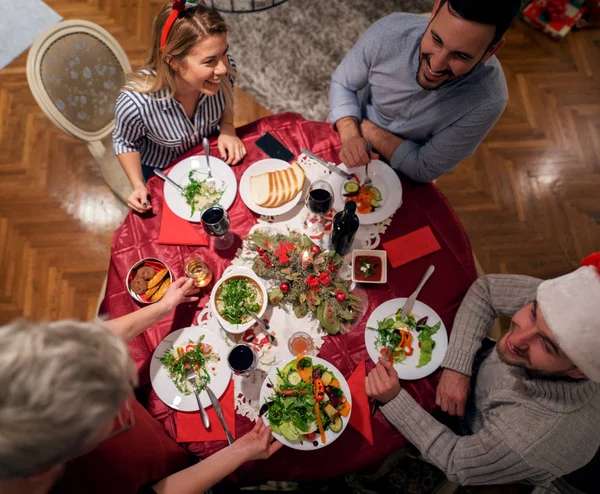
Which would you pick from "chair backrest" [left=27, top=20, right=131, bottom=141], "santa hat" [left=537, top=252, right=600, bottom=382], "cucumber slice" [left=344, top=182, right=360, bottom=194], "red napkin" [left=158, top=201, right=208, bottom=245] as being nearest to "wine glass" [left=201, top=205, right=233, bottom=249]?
"red napkin" [left=158, top=201, right=208, bottom=245]

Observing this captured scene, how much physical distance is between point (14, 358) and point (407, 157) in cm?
170

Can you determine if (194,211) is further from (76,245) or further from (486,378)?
(76,245)

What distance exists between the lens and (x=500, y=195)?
3.47 meters

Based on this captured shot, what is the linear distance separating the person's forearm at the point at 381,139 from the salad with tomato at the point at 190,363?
4.02ft

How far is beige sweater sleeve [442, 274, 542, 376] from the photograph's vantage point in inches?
70.4

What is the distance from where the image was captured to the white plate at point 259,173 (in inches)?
77.7

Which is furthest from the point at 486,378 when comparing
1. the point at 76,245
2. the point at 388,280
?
the point at 76,245

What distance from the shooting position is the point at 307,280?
5.95 feet

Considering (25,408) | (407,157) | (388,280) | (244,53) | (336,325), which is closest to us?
(25,408)

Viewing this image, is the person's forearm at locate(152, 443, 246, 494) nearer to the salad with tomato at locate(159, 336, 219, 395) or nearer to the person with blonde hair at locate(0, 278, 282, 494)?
the salad with tomato at locate(159, 336, 219, 395)

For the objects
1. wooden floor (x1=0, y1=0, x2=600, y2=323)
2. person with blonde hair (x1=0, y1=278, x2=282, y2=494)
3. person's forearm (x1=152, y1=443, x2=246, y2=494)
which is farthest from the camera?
wooden floor (x1=0, y1=0, x2=600, y2=323)

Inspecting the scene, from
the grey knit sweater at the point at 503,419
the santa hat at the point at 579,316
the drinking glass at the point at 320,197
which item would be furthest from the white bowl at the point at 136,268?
the santa hat at the point at 579,316

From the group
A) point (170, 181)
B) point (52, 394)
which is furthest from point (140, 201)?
point (52, 394)

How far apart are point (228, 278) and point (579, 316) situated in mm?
1261
